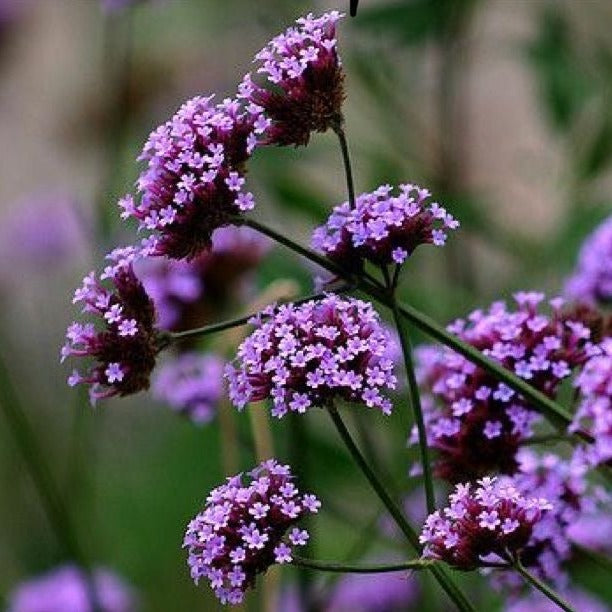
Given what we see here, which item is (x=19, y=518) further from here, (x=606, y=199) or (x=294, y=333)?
(x=294, y=333)

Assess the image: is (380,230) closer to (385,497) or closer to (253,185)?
(385,497)

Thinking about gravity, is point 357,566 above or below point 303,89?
below

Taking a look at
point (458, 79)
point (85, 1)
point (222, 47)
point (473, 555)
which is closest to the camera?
point (473, 555)

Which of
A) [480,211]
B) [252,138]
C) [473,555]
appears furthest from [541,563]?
[480,211]

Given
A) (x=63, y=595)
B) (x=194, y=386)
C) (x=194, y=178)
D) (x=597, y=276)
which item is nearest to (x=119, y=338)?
(x=194, y=178)

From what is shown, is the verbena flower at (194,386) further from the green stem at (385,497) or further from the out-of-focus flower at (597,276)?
the green stem at (385,497)
